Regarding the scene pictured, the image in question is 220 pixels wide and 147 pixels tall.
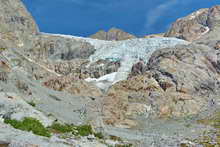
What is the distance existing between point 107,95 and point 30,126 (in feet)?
220

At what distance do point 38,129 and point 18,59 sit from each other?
6892 cm

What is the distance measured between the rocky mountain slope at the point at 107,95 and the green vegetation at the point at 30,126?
6 centimetres

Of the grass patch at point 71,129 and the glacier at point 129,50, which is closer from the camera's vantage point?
the grass patch at point 71,129

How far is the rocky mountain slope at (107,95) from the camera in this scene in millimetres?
27406

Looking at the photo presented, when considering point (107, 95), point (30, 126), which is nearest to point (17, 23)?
point (107, 95)

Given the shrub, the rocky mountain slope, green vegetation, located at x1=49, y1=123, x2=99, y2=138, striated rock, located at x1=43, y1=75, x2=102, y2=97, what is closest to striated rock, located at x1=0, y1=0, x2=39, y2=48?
the rocky mountain slope

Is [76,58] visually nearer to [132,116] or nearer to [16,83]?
[132,116]

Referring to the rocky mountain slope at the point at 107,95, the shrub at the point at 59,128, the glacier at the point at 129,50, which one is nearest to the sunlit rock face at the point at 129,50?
the glacier at the point at 129,50

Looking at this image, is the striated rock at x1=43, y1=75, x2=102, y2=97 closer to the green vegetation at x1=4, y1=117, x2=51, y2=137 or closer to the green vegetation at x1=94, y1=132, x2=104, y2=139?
the green vegetation at x1=94, y1=132, x2=104, y2=139

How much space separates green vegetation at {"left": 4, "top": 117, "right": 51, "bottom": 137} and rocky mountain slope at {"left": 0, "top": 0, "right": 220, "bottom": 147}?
2.4 inches

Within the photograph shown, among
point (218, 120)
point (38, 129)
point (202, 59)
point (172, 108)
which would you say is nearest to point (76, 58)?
point (202, 59)

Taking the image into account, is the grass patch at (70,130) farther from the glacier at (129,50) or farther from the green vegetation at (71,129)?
the glacier at (129,50)

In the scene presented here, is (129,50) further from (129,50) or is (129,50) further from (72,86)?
(72,86)

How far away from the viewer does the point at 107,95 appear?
90250mm
